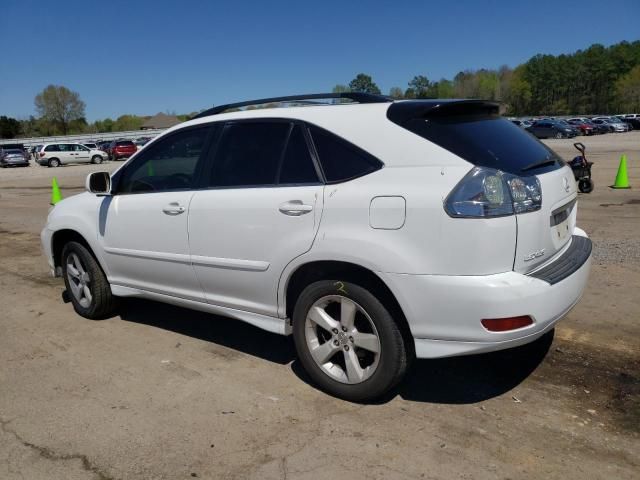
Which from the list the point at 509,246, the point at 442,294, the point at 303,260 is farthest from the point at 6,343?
the point at 509,246

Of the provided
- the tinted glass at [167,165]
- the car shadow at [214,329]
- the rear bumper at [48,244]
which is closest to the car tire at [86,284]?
the rear bumper at [48,244]

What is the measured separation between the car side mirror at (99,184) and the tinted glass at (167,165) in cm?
11

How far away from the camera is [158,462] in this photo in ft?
9.06

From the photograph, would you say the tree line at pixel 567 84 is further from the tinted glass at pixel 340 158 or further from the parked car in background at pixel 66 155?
the tinted glass at pixel 340 158

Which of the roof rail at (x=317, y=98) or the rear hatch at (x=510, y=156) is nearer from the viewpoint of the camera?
the rear hatch at (x=510, y=156)

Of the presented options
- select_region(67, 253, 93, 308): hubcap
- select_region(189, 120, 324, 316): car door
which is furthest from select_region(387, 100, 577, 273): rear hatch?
select_region(67, 253, 93, 308): hubcap

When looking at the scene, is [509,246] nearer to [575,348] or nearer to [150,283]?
[575,348]

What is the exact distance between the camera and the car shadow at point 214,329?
412 centimetres

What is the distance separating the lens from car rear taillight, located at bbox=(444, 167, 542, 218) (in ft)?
8.75

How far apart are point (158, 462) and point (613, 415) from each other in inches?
98.6

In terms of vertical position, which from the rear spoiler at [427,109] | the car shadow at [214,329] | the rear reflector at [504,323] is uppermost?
the rear spoiler at [427,109]

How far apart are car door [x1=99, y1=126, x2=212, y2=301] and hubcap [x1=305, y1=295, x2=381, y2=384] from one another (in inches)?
41.9

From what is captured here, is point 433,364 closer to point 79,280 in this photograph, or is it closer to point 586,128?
point 79,280

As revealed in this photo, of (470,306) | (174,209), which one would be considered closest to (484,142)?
(470,306)
